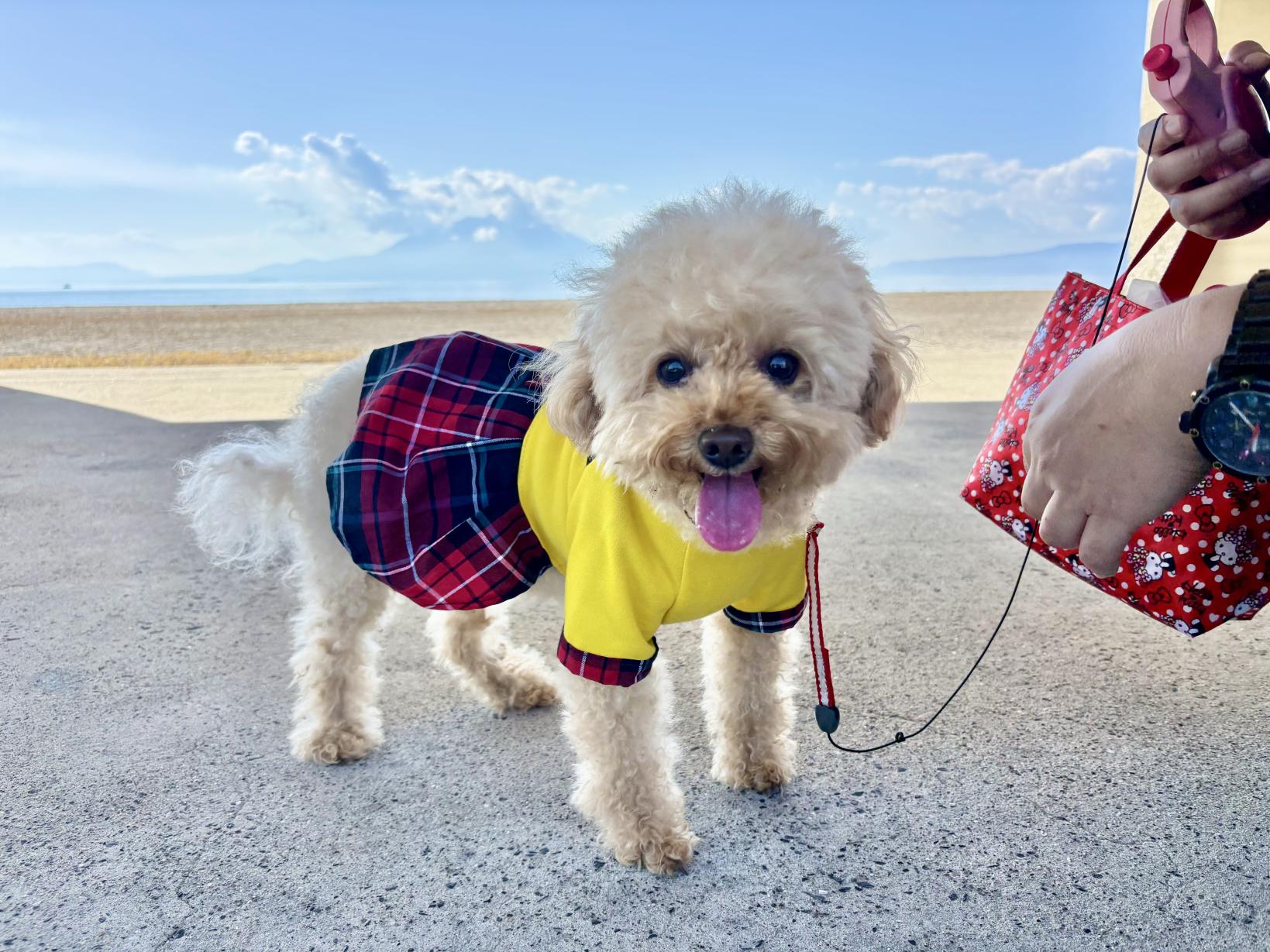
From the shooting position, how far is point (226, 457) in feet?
8.71

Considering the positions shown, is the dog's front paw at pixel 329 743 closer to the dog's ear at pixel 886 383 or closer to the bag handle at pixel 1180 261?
the dog's ear at pixel 886 383

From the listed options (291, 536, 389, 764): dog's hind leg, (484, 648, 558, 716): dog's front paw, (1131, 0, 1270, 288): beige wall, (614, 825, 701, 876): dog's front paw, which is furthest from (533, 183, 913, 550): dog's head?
(1131, 0, 1270, 288): beige wall

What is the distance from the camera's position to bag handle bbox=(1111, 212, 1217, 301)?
5.96ft

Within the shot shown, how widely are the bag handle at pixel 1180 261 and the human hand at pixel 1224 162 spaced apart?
13 cm

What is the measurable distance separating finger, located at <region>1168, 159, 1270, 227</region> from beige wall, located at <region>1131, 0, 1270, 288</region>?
3193mm

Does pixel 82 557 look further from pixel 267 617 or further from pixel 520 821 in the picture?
pixel 520 821

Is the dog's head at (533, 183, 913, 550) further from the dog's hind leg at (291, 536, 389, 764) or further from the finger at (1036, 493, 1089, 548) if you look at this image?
the dog's hind leg at (291, 536, 389, 764)

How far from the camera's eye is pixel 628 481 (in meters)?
1.88

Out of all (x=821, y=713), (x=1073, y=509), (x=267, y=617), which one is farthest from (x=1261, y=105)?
(x=267, y=617)

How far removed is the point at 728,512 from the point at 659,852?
80cm

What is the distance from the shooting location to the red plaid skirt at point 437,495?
228 centimetres

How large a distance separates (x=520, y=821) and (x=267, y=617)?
1690mm

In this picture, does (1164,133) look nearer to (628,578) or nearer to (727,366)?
(727,366)

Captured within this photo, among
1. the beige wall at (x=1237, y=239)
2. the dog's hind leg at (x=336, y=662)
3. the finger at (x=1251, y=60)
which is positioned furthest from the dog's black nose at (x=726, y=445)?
the beige wall at (x=1237, y=239)
